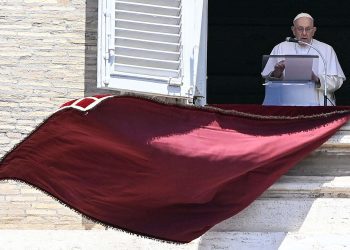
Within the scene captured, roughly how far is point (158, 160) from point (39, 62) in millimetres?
1484

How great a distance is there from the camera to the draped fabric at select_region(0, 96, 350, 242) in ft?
25.6

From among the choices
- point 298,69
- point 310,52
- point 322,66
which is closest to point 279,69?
point 298,69

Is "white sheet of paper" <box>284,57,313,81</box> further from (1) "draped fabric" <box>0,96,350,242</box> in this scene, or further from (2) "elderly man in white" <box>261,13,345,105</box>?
(1) "draped fabric" <box>0,96,350,242</box>

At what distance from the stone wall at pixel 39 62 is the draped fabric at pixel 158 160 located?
38.1 inches

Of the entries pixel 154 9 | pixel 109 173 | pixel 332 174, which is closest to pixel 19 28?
pixel 154 9

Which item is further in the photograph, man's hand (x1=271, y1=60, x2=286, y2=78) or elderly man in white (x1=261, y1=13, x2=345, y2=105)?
elderly man in white (x1=261, y1=13, x2=345, y2=105)

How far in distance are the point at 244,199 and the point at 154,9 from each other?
4.59 feet

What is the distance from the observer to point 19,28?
9055 mm

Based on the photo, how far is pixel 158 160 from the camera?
25.7ft

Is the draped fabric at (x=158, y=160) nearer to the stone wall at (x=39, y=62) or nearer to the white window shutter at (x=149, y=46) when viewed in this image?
the white window shutter at (x=149, y=46)

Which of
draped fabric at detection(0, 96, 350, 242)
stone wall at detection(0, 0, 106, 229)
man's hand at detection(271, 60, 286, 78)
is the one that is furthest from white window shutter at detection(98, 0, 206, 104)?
draped fabric at detection(0, 96, 350, 242)

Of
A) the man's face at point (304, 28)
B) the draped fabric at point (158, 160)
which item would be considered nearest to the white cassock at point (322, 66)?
the man's face at point (304, 28)

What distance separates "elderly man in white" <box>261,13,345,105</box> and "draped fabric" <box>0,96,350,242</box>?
2.02 feet

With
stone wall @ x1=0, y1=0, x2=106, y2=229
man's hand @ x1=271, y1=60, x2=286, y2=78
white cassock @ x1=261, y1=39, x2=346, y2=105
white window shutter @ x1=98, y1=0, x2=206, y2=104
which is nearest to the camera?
man's hand @ x1=271, y1=60, x2=286, y2=78
